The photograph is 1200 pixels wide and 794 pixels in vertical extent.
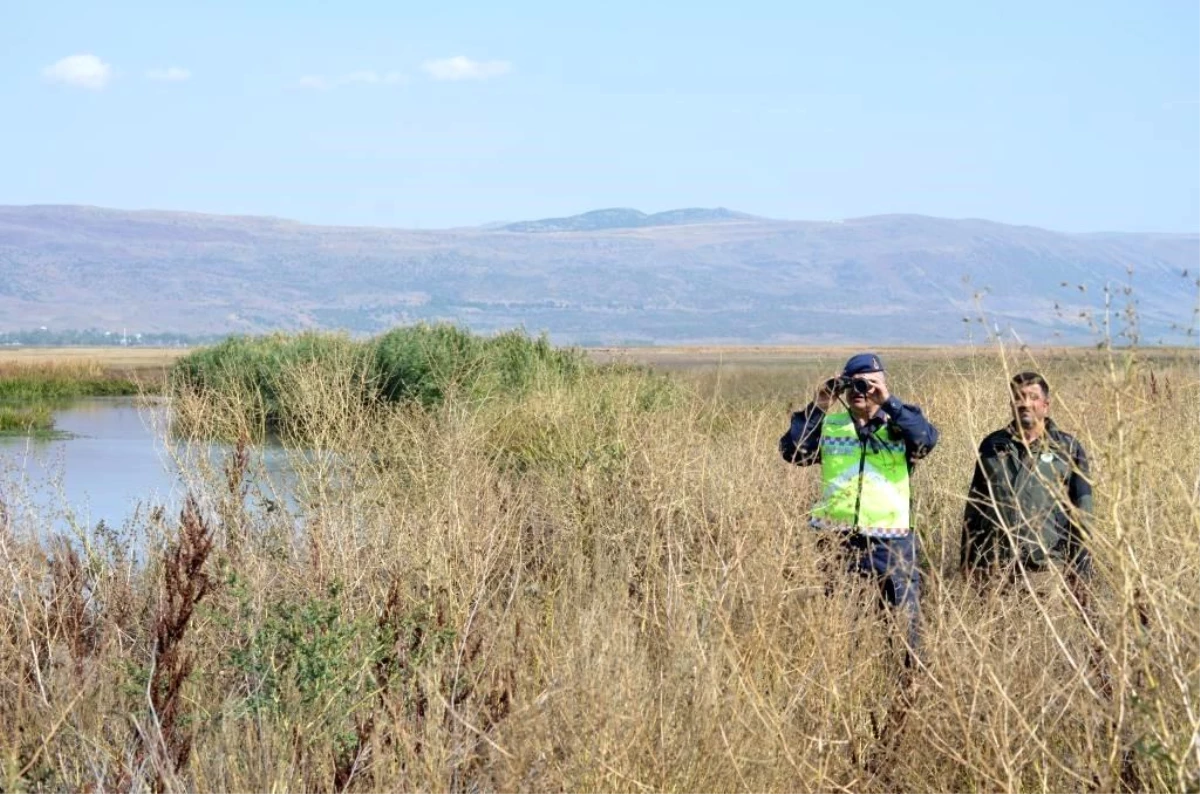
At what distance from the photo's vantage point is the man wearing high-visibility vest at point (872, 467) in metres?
7.54

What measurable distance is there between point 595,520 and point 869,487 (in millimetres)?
4837

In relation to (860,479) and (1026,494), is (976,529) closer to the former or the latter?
(1026,494)

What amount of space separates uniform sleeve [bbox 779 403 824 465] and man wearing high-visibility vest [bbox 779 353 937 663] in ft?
0.82

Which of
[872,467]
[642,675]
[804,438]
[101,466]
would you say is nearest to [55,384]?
[101,466]

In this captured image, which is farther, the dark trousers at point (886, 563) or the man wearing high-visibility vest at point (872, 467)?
the man wearing high-visibility vest at point (872, 467)

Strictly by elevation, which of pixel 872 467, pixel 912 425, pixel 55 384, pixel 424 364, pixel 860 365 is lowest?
pixel 55 384

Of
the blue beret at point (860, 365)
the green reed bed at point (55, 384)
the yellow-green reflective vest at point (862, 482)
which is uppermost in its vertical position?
the blue beret at point (860, 365)

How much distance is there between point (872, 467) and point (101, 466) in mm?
21412

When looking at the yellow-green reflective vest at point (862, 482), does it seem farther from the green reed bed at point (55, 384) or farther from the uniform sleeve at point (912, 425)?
the green reed bed at point (55, 384)

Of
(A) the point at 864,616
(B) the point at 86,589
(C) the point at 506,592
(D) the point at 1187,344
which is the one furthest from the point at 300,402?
(D) the point at 1187,344

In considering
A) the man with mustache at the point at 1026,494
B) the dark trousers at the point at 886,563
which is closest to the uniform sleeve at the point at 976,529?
the man with mustache at the point at 1026,494

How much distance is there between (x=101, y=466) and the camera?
27.0m

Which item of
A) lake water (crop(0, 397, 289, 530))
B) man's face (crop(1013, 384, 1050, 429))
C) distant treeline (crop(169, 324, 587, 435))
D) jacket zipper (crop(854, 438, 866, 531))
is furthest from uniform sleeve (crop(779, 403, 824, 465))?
distant treeline (crop(169, 324, 587, 435))

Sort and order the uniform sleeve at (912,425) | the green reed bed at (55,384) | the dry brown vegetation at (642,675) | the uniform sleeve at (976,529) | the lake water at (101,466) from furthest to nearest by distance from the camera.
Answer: the green reed bed at (55,384) → the lake water at (101,466) → the uniform sleeve at (976,529) → the uniform sleeve at (912,425) → the dry brown vegetation at (642,675)
